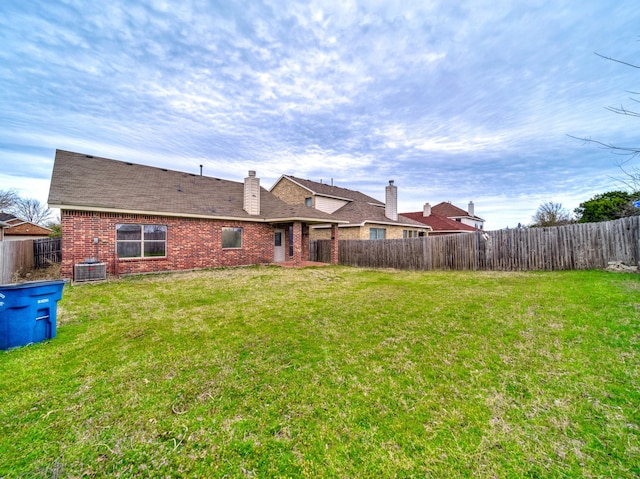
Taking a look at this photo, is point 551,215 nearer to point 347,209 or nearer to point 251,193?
point 347,209


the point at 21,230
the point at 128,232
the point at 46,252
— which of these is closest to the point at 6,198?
the point at 21,230

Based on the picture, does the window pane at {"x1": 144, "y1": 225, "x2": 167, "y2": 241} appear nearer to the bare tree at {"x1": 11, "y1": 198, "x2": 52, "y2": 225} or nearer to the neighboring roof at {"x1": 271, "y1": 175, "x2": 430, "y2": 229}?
the neighboring roof at {"x1": 271, "y1": 175, "x2": 430, "y2": 229}

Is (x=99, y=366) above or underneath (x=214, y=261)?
underneath

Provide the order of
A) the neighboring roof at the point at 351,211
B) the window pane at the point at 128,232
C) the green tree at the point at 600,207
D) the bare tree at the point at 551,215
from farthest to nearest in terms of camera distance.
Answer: the bare tree at the point at 551,215, the neighboring roof at the point at 351,211, the green tree at the point at 600,207, the window pane at the point at 128,232

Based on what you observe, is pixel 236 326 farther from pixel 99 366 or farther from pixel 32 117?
pixel 32 117

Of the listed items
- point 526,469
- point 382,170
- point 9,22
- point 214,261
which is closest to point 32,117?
point 9,22

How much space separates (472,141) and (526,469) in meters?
17.1

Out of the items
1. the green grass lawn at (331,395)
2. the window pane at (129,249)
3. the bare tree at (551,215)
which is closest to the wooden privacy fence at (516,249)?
the green grass lawn at (331,395)

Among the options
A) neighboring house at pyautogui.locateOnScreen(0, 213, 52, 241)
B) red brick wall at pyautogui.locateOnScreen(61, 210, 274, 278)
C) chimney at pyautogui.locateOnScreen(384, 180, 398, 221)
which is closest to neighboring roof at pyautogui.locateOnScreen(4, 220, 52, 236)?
neighboring house at pyautogui.locateOnScreen(0, 213, 52, 241)

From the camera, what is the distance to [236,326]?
489cm

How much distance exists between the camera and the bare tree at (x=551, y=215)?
75.9 ft

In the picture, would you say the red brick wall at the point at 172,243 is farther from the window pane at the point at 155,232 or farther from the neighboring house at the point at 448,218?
the neighboring house at the point at 448,218

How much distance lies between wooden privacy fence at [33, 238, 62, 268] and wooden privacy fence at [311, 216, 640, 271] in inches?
662

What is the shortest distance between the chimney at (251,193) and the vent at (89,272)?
7597mm
